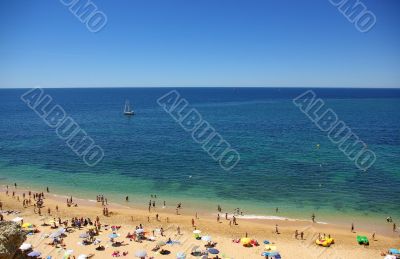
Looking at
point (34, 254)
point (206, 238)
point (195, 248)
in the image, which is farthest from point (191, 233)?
point (34, 254)

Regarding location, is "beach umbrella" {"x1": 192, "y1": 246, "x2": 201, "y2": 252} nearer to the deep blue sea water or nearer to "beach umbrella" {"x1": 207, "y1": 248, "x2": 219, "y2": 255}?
"beach umbrella" {"x1": 207, "y1": 248, "x2": 219, "y2": 255}

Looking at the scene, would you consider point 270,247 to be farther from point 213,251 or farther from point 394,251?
point 394,251

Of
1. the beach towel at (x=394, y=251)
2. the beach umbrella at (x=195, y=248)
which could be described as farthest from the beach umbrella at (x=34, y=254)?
the beach towel at (x=394, y=251)

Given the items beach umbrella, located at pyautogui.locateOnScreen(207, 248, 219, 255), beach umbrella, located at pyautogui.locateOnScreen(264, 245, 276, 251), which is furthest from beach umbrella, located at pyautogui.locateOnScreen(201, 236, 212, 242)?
beach umbrella, located at pyautogui.locateOnScreen(264, 245, 276, 251)

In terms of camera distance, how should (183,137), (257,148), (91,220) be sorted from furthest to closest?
(183,137), (257,148), (91,220)

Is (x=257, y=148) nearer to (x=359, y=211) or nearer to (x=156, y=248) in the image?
(x=359, y=211)

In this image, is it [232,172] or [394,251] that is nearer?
[394,251]

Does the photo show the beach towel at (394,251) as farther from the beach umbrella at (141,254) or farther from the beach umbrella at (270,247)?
the beach umbrella at (141,254)

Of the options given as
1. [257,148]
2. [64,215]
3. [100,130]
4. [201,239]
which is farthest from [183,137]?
[201,239]

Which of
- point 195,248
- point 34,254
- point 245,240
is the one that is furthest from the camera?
point 245,240
